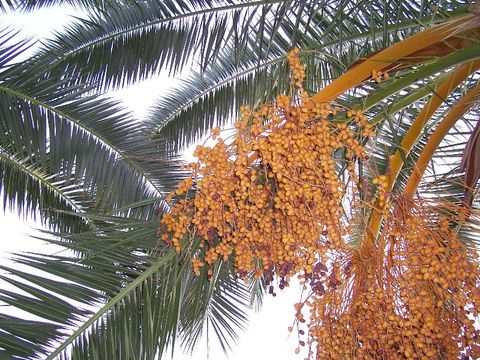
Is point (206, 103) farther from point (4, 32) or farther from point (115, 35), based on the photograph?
point (4, 32)

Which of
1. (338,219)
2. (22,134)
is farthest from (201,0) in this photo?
(338,219)

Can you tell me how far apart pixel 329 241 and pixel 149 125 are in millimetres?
3884

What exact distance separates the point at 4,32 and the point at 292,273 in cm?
284

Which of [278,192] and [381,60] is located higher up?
[381,60]

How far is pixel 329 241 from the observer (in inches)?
71.4

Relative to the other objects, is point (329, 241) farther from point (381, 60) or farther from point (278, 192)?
point (381, 60)

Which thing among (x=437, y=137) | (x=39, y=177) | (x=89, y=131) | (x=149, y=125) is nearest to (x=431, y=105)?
(x=437, y=137)

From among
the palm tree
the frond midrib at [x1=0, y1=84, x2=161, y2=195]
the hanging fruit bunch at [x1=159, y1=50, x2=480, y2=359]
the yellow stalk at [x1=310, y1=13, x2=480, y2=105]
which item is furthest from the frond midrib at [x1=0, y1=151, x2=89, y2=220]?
the yellow stalk at [x1=310, y1=13, x2=480, y2=105]

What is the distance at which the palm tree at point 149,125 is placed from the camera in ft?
6.11

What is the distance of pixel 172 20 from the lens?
3.78 meters

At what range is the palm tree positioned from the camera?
186cm

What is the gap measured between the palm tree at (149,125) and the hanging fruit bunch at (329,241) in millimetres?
221

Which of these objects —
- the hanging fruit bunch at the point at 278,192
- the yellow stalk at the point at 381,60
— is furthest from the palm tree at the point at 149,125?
the hanging fruit bunch at the point at 278,192

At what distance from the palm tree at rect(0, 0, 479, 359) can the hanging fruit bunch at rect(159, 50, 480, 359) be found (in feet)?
0.72
